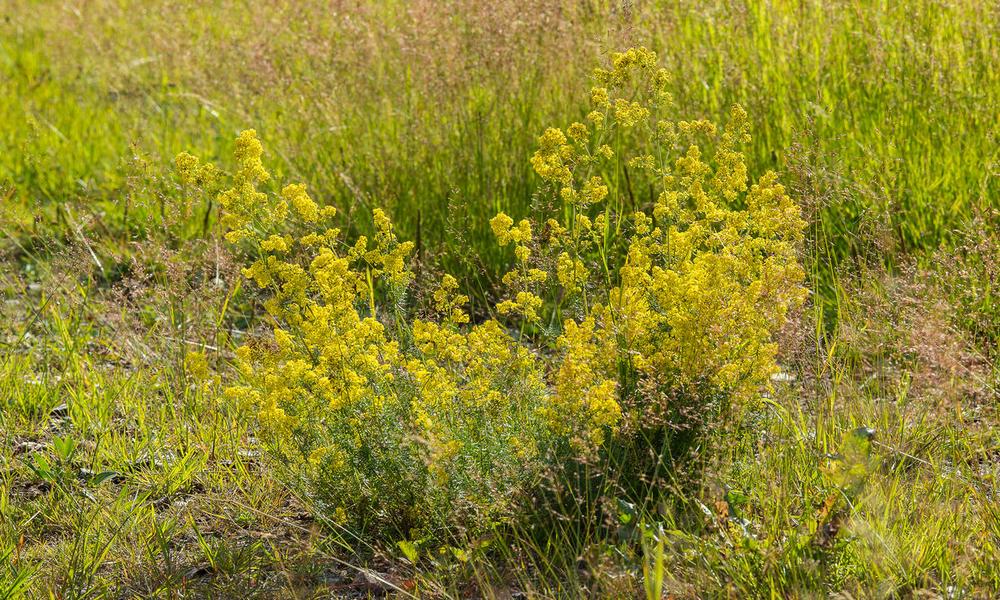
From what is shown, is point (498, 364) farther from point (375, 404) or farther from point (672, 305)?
point (672, 305)

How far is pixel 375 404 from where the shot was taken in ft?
8.23

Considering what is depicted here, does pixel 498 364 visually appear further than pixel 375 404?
Yes

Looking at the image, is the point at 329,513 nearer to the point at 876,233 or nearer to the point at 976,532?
the point at 976,532

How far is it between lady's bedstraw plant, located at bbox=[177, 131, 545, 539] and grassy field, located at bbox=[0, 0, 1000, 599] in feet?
0.03

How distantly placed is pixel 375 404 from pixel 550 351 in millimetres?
1375

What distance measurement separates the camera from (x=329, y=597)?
2469mm

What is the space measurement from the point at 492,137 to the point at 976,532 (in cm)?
247

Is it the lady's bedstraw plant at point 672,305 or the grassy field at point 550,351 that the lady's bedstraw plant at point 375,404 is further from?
the lady's bedstraw plant at point 672,305

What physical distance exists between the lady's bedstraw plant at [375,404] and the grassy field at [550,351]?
10 millimetres

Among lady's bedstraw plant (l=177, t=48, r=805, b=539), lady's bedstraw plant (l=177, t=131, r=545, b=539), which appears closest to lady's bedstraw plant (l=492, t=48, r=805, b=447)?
lady's bedstraw plant (l=177, t=48, r=805, b=539)

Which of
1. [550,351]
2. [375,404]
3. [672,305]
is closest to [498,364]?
[375,404]

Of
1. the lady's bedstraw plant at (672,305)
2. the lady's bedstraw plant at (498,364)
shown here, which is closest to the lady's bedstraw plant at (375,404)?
the lady's bedstraw plant at (498,364)

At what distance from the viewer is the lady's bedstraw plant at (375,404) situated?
244 cm

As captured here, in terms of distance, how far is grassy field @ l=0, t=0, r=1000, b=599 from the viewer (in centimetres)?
235
